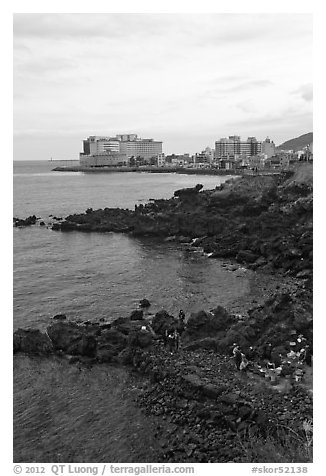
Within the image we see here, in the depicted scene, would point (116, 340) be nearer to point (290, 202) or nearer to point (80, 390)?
point (80, 390)

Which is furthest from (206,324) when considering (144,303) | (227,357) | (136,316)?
(144,303)

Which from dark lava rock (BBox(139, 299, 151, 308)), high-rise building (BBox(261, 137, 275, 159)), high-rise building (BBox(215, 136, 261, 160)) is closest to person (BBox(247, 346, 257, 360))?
dark lava rock (BBox(139, 299, 151, 308))

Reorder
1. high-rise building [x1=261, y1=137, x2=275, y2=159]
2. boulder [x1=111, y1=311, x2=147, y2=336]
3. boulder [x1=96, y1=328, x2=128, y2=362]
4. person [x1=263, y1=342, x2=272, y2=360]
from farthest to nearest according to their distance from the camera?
high-rise building [x1=261, y1=137, x2=275, y2=159] < boulder [x1=111, y1=311, x2=147, y2=336] < boulder [x1=96, y1=328, x2=128, y2=362] < person [x1=263, y1=342, x2=272, y2=360]

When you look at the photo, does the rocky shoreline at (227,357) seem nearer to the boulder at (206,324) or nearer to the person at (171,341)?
the boulder at (206,324)

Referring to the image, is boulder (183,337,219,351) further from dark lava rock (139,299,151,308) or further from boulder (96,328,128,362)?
dark lava rock (139,299,151,308)

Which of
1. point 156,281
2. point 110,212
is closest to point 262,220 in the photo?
point 156,281

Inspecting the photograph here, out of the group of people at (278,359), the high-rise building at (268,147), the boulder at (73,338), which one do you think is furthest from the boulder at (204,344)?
the high-rise building at (268,147)

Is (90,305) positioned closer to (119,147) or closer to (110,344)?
(110,344)
